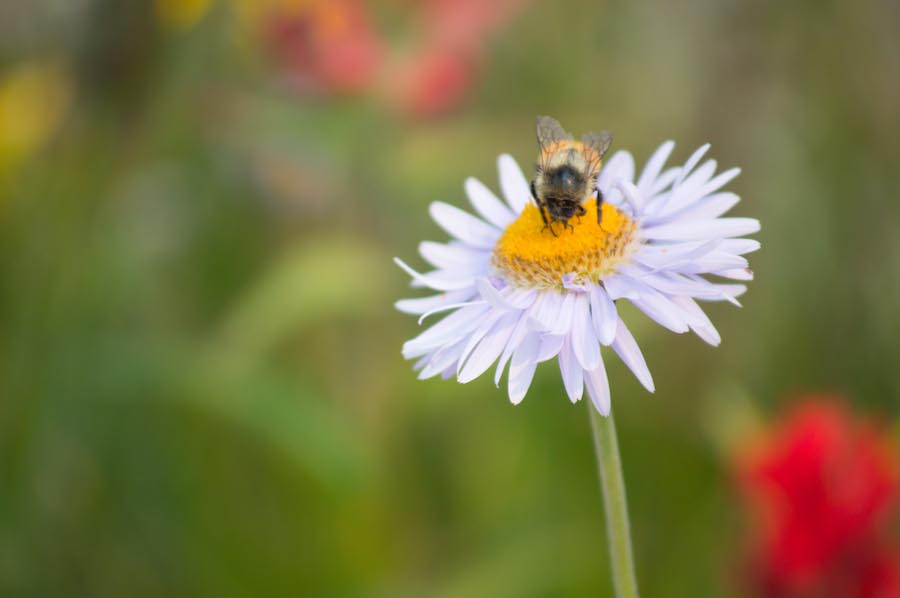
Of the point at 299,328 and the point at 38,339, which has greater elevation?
the point at 299,328

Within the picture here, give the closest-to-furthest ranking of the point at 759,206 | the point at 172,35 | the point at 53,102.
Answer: the point at 172,35
the point at 53,102
the point at 759,206

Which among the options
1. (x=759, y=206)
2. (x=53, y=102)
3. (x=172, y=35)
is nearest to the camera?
(x=172, y=35)

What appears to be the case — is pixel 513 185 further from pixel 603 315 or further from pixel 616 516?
pixel 616 516

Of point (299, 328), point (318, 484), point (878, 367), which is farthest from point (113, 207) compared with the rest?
point (878, 367)

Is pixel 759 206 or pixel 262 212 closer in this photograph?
pixel 759 206

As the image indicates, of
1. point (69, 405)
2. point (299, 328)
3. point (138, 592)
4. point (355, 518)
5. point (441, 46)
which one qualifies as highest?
point (441, 46)

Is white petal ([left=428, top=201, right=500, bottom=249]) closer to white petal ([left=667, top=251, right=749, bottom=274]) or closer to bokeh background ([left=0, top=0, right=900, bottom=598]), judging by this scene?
white petal ([left=667, top=251, right=749, bottom=274])

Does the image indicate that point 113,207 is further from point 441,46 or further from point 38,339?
point 441,46
